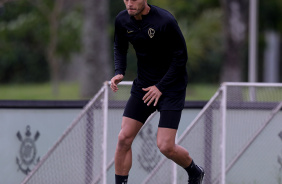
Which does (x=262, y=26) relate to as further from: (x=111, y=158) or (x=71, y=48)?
(x=111, y=158)

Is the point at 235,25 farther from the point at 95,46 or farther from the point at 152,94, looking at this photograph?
the point at 152,94

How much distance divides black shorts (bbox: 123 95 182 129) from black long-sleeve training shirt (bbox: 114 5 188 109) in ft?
0.30

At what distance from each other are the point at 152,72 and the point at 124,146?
2.44 feet

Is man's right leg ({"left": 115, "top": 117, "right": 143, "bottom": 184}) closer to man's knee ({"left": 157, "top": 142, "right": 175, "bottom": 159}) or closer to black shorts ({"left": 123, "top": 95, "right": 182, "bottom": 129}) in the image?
black shorts ({"left": 123, "top": 95, "right": 182, "bottom": 129})

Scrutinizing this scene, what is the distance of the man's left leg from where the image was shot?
263 inches

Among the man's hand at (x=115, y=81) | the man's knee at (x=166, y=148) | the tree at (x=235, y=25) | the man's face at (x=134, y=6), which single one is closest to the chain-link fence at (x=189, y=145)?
the man's hand at (x=115, y=81)

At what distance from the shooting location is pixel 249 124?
8.46m

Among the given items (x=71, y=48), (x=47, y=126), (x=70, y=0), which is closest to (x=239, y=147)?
(x=47, y=126)

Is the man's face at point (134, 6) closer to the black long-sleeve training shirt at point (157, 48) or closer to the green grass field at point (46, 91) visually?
the black long-sleeve training shirt at point (157, 48)

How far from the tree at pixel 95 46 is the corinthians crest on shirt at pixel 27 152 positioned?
14790mm

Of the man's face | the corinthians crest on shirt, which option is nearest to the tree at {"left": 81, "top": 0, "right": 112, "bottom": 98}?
the corinthians crest on shirt

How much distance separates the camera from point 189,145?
8.34 metres

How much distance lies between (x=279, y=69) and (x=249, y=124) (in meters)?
37.2

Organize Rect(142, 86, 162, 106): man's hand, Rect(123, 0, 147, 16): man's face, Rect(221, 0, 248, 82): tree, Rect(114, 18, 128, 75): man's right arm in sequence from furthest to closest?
Rect(221, 0, 248, 82): tree
Rect(114, 18, 128, 75): man's right arm
Rect(142, 86, 162, 106): man's hand
Rect(123, 0, 147, 16): man's face
